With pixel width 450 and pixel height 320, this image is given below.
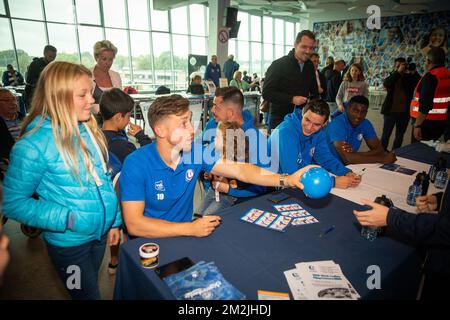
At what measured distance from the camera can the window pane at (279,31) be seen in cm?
1826

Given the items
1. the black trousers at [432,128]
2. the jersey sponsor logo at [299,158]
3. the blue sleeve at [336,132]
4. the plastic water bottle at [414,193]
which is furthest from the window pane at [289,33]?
the plastic water bottle at [414,193]

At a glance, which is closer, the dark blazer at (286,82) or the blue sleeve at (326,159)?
the blue sleeve at (326,159)

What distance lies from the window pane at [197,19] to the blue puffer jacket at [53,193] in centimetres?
1419

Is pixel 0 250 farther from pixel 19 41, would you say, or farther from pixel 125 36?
pixel 125 36

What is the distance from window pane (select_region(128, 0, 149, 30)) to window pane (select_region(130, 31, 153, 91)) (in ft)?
1.00

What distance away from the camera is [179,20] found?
13578mm

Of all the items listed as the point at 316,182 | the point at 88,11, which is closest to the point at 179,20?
the point at 88,11

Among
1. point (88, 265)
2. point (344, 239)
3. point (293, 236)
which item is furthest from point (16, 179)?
point (344, 239)

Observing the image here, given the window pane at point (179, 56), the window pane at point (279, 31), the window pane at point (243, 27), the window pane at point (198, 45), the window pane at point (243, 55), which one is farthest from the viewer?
the window pane at point (279, 31)

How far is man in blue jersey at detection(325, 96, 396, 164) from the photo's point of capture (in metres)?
3.10

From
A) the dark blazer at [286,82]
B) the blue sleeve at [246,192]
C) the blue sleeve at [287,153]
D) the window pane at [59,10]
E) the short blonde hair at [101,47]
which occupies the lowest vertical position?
the blue sleeve at [246,192]

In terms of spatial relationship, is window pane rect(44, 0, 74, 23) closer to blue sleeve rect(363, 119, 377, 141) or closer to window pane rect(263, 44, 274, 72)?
window pane rect(263, 44, 274, 72)
